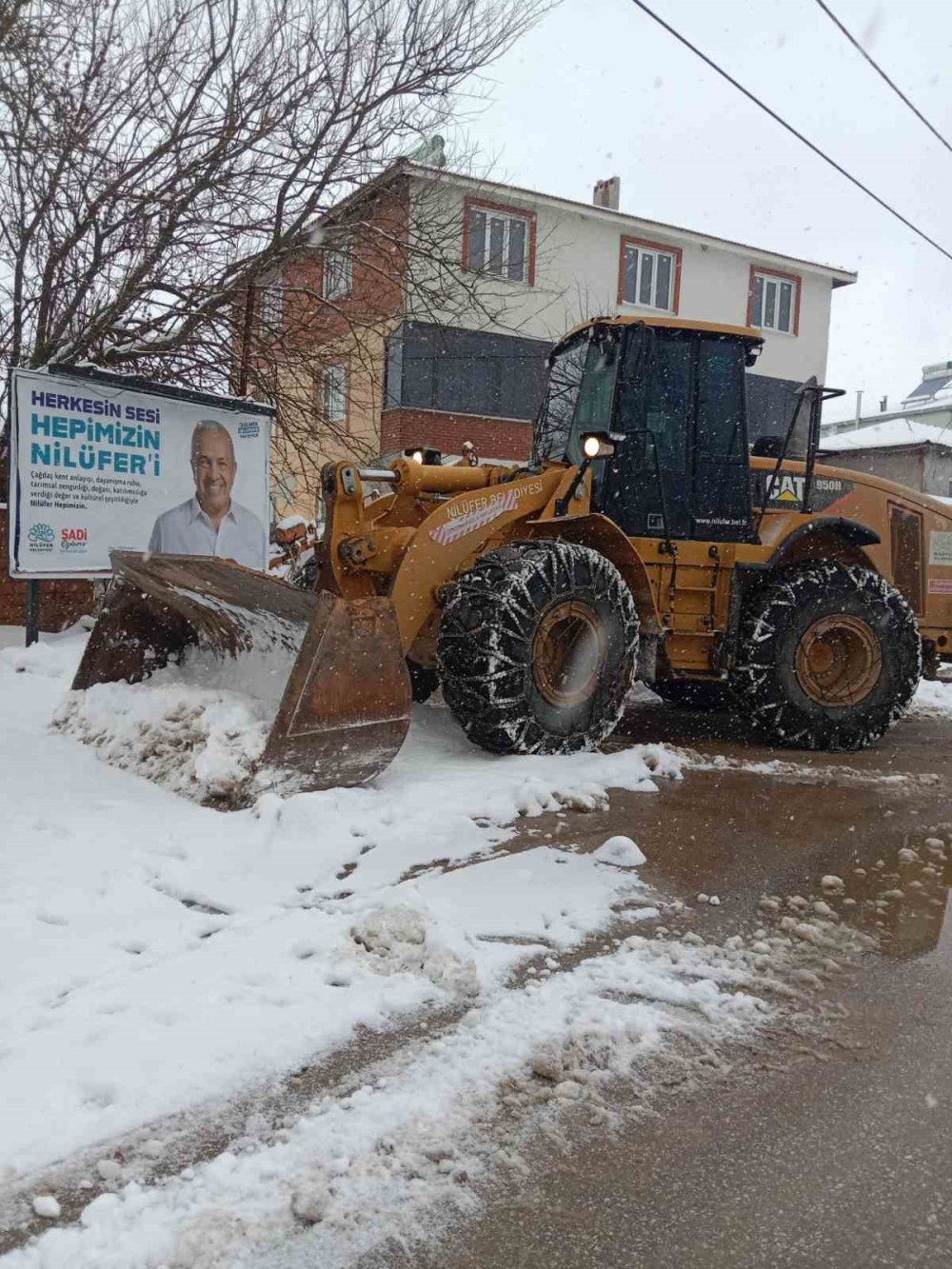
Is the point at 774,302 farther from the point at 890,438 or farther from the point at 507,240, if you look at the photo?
the point at 507,240

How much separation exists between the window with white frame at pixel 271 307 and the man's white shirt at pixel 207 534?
258 centimetres

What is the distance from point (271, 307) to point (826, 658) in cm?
714

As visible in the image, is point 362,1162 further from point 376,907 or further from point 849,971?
point 849,971

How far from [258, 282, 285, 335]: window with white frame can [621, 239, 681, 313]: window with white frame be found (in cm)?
1378

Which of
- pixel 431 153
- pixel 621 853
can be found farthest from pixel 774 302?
pixel 621 853

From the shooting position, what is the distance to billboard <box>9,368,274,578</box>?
296 inches

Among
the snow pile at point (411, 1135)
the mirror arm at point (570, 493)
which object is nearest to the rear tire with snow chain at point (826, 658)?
the mirror arm at point (570, 493)

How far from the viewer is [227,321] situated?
1013 centimetres

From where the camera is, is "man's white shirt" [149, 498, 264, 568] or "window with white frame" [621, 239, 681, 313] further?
Result: "window with white frame" [621, 239, 681, 313]

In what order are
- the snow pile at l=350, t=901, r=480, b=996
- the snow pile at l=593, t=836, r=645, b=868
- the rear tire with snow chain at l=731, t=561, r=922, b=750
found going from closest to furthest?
the snow pile at l=350, t=901, r=480, b=996
the snow pile at l=593, t=836, r=645, b=868
the rear tire with snow chain at l=731, t=561, r=922, b=750

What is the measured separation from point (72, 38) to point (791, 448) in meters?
6.87

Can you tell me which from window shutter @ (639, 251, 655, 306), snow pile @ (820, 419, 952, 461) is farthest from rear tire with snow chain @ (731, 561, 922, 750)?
snow pile @ (820, 419, 952, 461)

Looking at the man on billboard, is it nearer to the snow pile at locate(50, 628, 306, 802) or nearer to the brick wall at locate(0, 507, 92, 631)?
the brick wall at locate(0, 507, 92, 631)

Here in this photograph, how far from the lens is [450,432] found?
2022 centimetres
